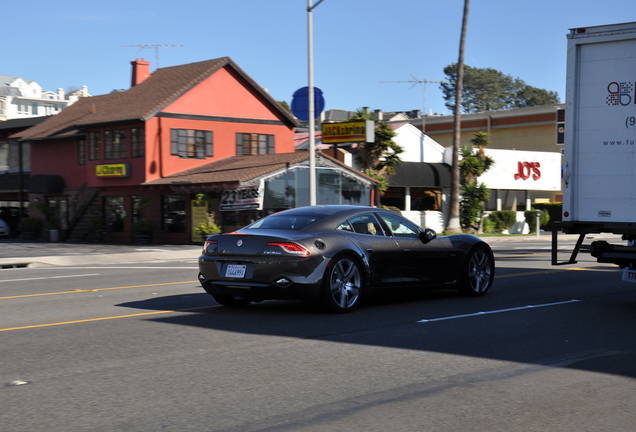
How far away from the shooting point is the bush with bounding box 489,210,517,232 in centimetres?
4262

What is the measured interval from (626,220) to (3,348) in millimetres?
7709

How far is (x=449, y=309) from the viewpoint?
412 inches

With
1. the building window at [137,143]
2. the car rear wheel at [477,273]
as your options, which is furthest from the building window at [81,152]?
the car rear wheel at [477,273]

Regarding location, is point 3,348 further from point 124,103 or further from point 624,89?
point 124,103

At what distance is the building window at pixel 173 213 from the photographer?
3538 cm

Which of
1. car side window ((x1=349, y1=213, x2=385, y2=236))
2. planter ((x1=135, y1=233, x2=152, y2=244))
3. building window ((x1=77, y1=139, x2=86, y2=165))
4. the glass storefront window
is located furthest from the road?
building window ((x1=77, y1=139, x2=86, y2=165))

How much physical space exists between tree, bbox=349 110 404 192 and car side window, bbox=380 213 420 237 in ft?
87.8

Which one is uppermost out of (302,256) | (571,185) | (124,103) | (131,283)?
(124,103)

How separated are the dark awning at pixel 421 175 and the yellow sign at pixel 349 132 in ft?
11.4

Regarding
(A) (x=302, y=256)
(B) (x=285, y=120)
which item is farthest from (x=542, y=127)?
(A) (x=302, y=256)

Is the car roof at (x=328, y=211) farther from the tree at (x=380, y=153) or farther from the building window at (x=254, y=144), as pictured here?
the building window at (x=254, y=144)

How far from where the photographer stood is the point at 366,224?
34.8ft

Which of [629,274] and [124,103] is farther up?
[124,103]

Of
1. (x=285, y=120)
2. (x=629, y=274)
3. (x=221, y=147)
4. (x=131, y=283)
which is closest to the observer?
(x=629, y=274)
